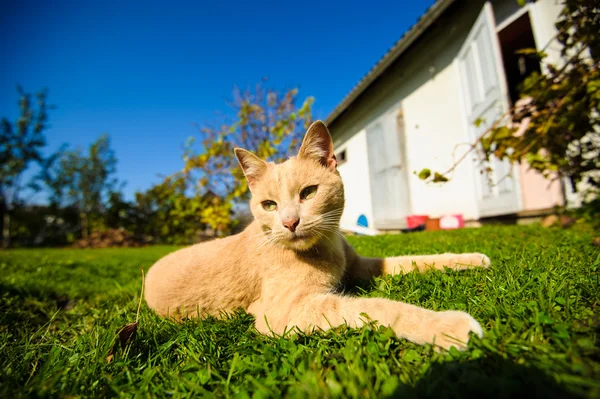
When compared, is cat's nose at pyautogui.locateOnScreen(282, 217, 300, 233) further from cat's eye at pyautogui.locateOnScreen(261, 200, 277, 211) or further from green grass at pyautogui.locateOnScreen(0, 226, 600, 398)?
green grass at pyautogui.locateOnScreen(0, 226, 600, 398)

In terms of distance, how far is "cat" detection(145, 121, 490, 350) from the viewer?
1.46 meters

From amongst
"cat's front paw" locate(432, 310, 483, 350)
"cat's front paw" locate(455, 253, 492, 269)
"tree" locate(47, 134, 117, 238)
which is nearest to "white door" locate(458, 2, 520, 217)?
"cat's front paw" locate(455, 253, 492, 269)

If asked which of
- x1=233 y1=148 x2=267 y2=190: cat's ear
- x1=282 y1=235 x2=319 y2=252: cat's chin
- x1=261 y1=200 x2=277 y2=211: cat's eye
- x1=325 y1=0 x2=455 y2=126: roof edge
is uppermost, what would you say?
x1=325 y1=0 x2=455 y2=126: roof edge

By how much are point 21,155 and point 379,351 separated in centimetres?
2862

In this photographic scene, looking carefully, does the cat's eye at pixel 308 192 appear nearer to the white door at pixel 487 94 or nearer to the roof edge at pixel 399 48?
the white door at pixel 487 94

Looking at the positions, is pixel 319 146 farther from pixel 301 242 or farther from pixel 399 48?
pixel 399 48

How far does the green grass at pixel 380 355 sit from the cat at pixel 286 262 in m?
0.15

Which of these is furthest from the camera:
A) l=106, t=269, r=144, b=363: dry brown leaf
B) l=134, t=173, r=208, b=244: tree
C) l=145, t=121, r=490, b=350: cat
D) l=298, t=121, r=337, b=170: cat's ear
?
l=134, t=173, r=208, b=244: tree

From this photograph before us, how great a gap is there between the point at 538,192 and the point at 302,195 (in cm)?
551

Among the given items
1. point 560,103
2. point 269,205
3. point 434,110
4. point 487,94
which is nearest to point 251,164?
point 269,205

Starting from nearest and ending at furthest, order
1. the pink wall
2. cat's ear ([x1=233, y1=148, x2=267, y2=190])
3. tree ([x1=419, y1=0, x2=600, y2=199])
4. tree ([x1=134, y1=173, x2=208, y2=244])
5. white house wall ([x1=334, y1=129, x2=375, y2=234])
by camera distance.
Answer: cat's ear ([x1=233, y1=148, x2=267, y2=190])
tree ([x1=419, y1=0, x2=600, y2=199])
the pink wall
white house wall ([x1=334, y1=129, x2=375, y2=234])
tree ([x1=134, y1=173, x2=208, y2=244])

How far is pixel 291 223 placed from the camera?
1591 mm

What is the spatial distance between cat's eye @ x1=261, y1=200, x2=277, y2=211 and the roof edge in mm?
5525

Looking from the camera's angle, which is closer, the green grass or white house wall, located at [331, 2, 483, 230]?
the green grass
